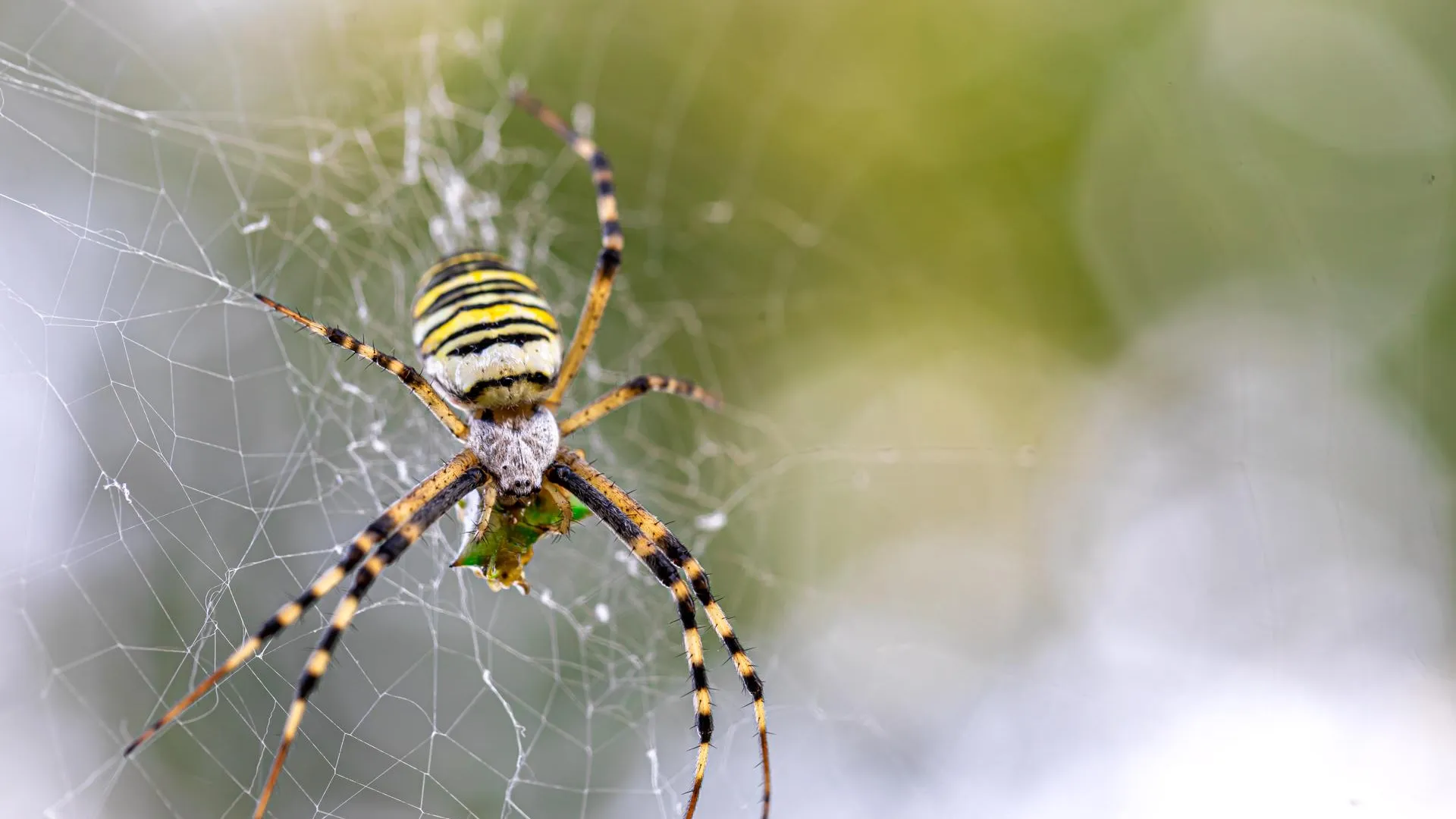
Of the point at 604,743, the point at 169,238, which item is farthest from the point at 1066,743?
the point at 169,238

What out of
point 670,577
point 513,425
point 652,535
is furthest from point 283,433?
point 670,577

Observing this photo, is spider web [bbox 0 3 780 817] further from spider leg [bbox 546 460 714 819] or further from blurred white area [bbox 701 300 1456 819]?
blurred white area [bbox 701 300 1456 819]

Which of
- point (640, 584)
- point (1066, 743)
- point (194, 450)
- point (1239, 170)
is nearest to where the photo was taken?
point (194, 450)

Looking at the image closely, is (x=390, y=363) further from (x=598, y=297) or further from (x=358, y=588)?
(x=598, y=297)

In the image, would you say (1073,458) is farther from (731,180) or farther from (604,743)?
(604,743)

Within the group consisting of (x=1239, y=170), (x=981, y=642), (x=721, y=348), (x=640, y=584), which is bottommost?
(x=640, y=584)

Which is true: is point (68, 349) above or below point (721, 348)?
below

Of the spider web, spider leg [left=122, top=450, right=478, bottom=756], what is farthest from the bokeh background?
spider leg [left=122, top=450, right=478, bottom=756]

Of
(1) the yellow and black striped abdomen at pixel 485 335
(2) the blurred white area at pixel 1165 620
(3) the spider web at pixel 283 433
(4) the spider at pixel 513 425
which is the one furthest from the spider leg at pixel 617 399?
(2) the blurred white area at pixel 1165 620
